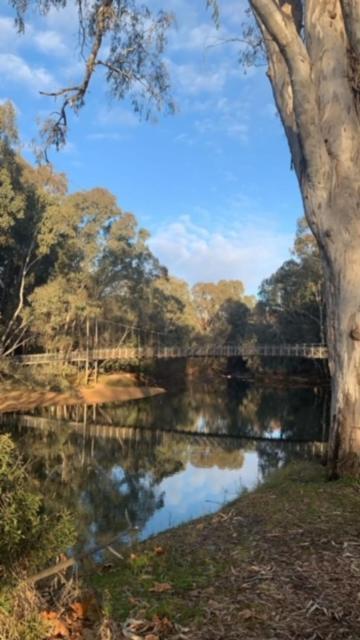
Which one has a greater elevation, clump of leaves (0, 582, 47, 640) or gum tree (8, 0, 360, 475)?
gum tree (8, 0, 360, 475)

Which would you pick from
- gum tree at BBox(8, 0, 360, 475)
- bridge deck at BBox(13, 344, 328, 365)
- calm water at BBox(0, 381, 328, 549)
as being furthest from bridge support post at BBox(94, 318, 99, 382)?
gum tree at BBox(8, 0, 360, 475)

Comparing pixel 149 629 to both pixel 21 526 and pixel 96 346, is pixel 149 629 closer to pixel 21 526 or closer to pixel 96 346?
pixel 21 526

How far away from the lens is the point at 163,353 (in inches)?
1385

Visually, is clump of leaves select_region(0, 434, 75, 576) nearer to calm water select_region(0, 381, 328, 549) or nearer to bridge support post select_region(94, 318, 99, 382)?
calm water select_region(0, 381, 328, 549)

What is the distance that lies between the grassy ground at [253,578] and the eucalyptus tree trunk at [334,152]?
1074 mm

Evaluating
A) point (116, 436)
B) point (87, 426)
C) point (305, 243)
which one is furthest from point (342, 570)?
point (305, 243)

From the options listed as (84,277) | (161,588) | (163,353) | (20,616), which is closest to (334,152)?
(161,588)

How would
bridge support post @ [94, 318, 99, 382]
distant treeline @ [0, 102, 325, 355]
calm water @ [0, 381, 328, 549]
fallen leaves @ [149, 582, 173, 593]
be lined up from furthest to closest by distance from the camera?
bridge support post @ [94, 318, 99, 382] → distant treeline @ [0, 102, 325, 355] → calm water @ [0, 381, 328, 549] → fallen leaves @ [149, 582, 173, 593]

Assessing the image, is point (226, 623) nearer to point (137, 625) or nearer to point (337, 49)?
point (137, 625)

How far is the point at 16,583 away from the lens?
2.31 metres

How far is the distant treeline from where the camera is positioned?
22348mm

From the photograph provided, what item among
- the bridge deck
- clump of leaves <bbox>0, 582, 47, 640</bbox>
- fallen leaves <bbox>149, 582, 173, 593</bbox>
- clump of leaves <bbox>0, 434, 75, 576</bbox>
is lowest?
fallen leaves <bbox>149, 582, 173, 593</bbox>

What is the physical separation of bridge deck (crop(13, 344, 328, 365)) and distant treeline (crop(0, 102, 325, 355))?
861 mm

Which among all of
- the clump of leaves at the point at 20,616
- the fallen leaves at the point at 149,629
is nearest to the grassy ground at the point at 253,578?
the fallen leaves at the point at 149,629
